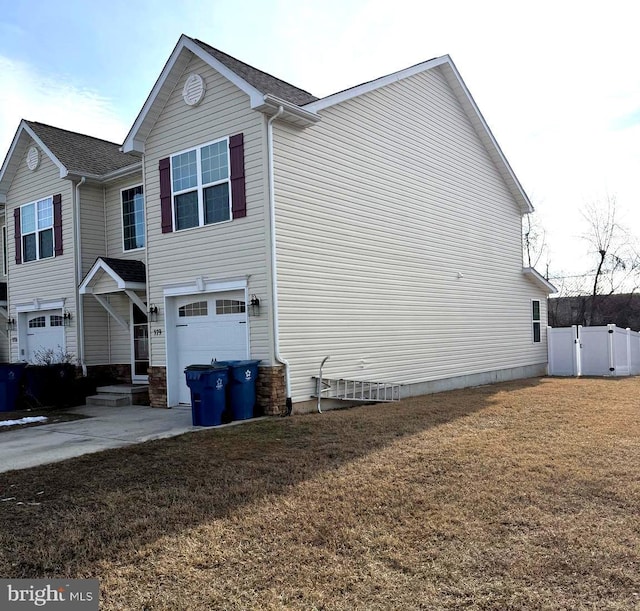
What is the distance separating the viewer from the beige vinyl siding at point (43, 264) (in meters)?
15.0

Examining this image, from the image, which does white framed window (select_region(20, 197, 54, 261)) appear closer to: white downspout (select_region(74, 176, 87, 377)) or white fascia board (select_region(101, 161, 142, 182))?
white downspout (select_region(74, 176, 87, 377))

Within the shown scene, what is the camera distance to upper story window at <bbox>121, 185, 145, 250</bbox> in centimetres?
1444

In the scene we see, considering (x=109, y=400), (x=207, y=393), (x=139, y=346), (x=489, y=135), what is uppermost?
(x=489, y=135)

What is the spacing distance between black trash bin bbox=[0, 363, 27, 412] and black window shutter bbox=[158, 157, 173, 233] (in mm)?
5019

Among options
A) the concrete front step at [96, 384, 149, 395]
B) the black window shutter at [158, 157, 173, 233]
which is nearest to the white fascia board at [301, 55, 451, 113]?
the black window shutter at [158, 157, 173, 233]

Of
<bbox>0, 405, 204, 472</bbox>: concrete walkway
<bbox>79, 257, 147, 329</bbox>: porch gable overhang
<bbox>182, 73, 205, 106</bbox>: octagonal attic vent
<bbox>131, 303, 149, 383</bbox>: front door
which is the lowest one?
<bbox>0, 405, 204, 472</bbox>: concrete walkway

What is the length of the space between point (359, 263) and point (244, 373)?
384cm

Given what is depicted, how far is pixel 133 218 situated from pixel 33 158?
3847 mm

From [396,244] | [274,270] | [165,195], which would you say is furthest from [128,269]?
[396,244]

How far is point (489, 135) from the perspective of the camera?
1731cm

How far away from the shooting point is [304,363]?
10.8 m

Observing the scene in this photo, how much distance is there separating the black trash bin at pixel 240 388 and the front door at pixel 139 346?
16.6 feet

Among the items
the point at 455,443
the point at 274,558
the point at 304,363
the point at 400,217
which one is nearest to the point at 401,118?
the point at 400,217

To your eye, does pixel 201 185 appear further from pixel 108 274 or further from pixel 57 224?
pixel 57 224
